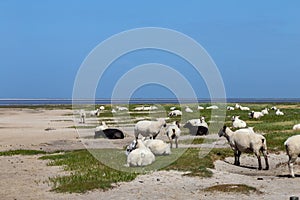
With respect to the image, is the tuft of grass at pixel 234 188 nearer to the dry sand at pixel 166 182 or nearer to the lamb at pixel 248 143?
the dry sand at pixel 166 182

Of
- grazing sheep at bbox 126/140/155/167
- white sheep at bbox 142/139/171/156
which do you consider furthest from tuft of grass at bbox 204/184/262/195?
white sheep at bbox 142/139/171/156

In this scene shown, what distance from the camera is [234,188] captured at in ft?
53.3

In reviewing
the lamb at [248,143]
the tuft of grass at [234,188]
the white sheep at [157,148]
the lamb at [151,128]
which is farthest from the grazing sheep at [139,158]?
the lamb at [151,128]

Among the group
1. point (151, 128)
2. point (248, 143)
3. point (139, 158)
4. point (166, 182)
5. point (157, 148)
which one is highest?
point (151, 128)

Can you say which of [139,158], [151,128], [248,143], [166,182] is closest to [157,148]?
[139,158]

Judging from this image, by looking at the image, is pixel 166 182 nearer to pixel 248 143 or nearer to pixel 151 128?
pixel 248 143

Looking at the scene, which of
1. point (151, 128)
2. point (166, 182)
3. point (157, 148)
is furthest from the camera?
point (151, 128)

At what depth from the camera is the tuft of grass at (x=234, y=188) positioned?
52.4 feet

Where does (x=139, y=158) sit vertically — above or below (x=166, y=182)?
above

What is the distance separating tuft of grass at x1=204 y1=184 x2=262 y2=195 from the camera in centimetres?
1598

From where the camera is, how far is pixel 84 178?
18375mm

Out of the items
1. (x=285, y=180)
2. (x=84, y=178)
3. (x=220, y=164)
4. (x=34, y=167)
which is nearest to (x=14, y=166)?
(x=34, y=167)

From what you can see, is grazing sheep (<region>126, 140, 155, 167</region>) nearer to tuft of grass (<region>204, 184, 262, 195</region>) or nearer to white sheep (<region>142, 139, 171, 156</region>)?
white sheep (<region>142, 139, 171, 156</region>)

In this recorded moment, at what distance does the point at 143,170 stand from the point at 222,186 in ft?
14.9
